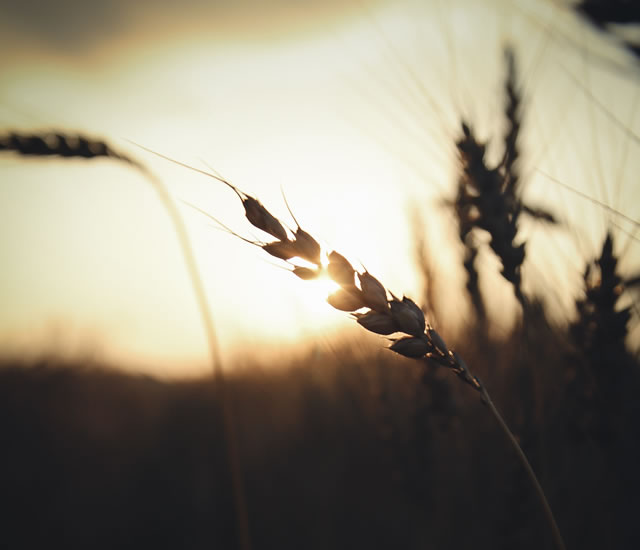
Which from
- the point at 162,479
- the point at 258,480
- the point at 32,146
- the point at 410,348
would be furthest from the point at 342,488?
the point at 32,146

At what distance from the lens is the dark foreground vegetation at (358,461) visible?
34.6 inches

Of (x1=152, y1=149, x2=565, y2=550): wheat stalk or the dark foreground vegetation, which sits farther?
the dark foreground vegetation

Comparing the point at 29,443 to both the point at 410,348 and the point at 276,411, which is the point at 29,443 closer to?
the point at 276,411

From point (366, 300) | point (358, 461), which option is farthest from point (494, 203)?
point (358, 461)

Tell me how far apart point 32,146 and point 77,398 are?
2572 mm

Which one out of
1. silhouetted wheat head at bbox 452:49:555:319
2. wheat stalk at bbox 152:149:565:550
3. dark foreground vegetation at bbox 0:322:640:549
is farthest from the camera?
dark foreground vegetation at bbox 0:322:640:549

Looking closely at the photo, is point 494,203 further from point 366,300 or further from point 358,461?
point 358,461

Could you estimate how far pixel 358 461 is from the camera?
5.65ft

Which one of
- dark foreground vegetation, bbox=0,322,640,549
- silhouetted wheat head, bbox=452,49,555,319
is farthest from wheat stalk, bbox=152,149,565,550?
dark foreground vegetation, bbox=0,322,640,549

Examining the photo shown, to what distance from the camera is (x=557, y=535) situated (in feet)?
1.15

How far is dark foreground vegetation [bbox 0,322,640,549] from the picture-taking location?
88cm

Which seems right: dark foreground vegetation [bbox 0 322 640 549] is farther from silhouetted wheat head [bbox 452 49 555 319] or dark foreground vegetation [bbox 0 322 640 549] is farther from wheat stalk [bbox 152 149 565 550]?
wheat stalk [bbox 152 149 565 550]

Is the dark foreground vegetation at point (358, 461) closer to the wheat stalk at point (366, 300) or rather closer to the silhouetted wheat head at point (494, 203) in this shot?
the silhouetted wheat head at point (494, 203)

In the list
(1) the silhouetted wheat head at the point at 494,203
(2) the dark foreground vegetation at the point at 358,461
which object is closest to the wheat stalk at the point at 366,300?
(1) the silhouetted wheat head at the point at 494,203
